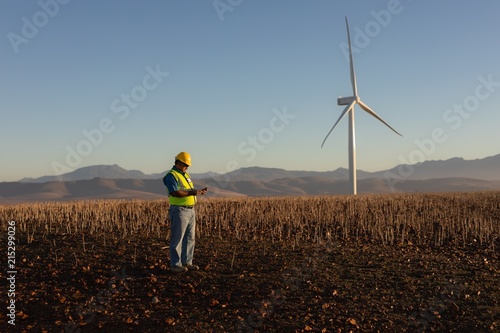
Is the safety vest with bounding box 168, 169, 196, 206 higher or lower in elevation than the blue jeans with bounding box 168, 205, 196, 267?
higher

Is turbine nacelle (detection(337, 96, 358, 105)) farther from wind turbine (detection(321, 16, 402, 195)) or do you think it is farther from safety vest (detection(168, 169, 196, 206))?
safety vest (detection(168, 169, 196, 206))

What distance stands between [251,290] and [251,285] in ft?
0.70

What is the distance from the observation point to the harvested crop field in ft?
23.8

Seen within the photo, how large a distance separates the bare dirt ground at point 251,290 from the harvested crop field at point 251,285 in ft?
0.06

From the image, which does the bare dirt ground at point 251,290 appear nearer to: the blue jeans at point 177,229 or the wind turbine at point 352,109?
the blue jeans at point 177,229

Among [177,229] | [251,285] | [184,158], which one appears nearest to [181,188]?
[184,158]

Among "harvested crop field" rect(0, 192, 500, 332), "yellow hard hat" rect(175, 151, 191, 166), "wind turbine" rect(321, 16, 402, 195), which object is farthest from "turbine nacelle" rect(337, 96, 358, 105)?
"yellow hard hat" rect(175, 151, 191, 166)

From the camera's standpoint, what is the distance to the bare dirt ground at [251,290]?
723cm

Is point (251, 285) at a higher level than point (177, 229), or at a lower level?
lower

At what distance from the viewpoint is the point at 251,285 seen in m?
8.57

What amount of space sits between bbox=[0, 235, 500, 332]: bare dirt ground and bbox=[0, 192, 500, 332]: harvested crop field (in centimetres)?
2

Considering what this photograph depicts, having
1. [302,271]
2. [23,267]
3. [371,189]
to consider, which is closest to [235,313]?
[302,271]

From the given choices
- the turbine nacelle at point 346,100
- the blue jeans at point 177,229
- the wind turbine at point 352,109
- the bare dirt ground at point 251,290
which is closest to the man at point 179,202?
the blue jeans at point 177,229

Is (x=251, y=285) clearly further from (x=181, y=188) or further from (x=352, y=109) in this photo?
(x=352, y=109)
